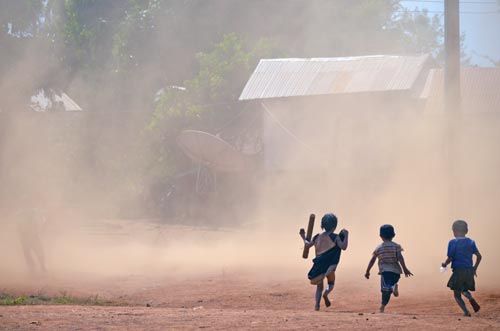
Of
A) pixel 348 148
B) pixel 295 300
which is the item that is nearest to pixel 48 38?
pixel 348 148

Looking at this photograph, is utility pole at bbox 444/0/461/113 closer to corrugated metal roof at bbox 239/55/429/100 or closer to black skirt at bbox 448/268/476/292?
black skirt at bbox 448/268/476/292

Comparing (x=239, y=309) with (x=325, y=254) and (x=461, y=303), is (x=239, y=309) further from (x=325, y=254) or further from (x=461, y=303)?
(x=461, y=303)

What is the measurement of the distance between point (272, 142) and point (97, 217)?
9455mm

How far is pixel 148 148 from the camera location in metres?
35.1

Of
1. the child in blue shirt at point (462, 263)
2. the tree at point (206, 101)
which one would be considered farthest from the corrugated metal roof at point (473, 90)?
the child in blue shirt at point (462, 263)

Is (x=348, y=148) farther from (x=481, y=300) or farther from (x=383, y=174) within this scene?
(x=481, y=300)

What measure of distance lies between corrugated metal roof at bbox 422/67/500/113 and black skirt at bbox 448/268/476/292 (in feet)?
49.6

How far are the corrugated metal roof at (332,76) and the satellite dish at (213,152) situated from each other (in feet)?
11.2

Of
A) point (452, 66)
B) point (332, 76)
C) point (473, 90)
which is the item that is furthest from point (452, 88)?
point (332, 76)

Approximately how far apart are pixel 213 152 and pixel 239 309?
17309 mm

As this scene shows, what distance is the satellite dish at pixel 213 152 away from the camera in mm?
27984

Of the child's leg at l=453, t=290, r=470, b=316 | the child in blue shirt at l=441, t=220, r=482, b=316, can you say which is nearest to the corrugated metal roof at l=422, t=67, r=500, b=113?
the child in blue shirt at l=441, t=220, r=482, b=316

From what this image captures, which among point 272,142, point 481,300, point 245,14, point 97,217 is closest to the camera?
point 481,300

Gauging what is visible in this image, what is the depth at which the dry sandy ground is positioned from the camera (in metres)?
8.84
